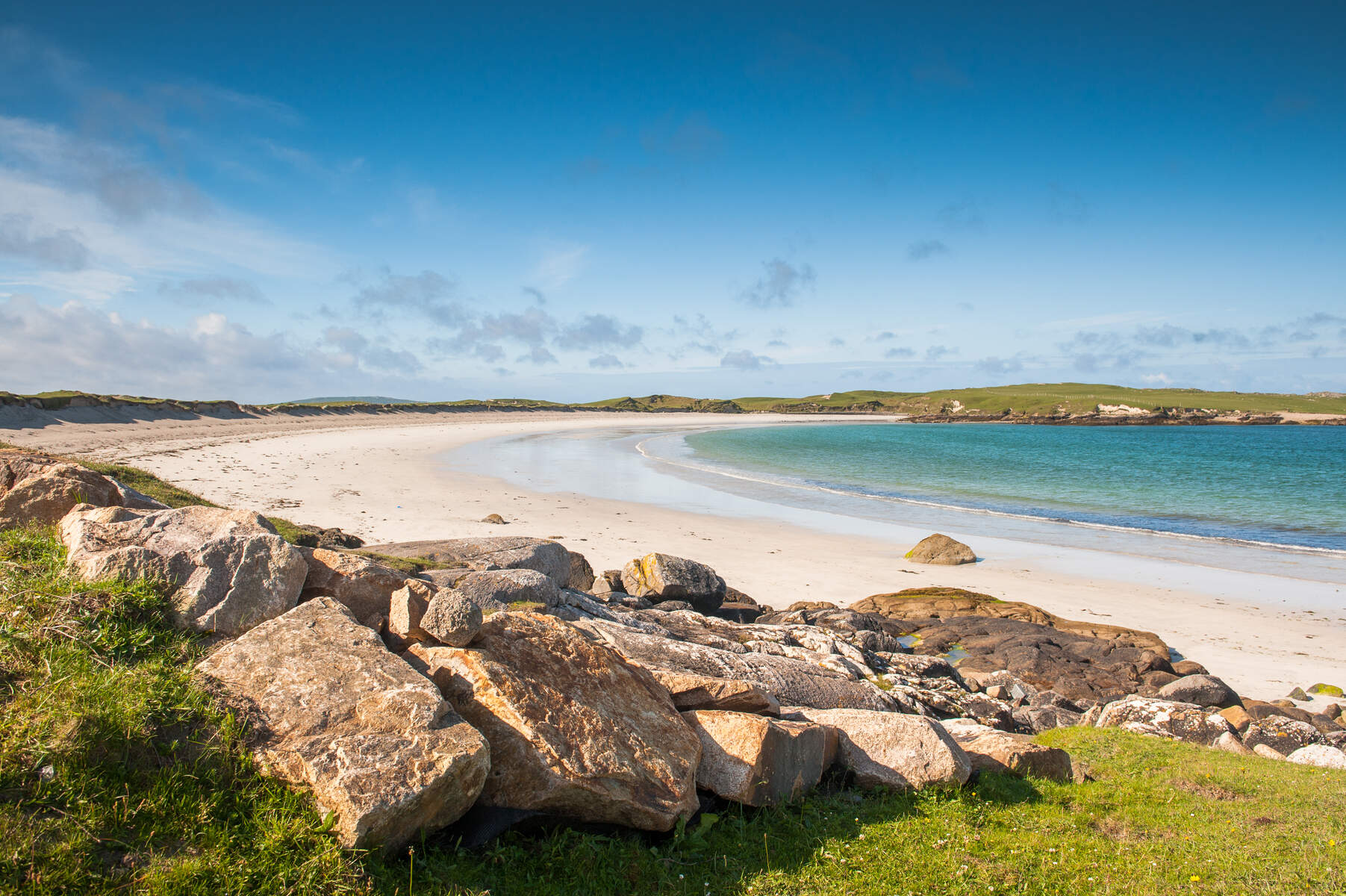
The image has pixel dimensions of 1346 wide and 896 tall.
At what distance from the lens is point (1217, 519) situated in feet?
107

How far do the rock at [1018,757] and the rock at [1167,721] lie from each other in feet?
10.9

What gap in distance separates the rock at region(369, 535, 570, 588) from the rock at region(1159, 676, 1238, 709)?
10515mm

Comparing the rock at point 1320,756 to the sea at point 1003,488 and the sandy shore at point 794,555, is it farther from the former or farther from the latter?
the sea at point 1003,488

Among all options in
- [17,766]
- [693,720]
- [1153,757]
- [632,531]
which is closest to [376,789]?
[17,766]

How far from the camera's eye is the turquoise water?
32.6m

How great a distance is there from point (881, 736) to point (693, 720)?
1907mm

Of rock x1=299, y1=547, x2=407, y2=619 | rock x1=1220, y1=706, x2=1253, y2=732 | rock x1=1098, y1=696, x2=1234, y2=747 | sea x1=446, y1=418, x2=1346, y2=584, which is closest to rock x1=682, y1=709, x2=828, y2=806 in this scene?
rock x1=299, y1=547, x2=407, y2=619

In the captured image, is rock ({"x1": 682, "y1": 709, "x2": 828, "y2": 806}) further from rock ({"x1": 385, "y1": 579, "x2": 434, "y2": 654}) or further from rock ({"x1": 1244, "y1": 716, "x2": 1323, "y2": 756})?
rock ({"x1": 1244, "y1": 716, "x2": 1323, "y2": 756})

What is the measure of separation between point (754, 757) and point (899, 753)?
1.73 m

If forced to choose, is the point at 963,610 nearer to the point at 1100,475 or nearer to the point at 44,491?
the point at 44,491

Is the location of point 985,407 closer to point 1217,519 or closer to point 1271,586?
point 1217,519

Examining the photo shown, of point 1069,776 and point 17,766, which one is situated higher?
point 17,766

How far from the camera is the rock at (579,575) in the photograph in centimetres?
1491

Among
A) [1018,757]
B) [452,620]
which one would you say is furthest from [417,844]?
[1018,757]
